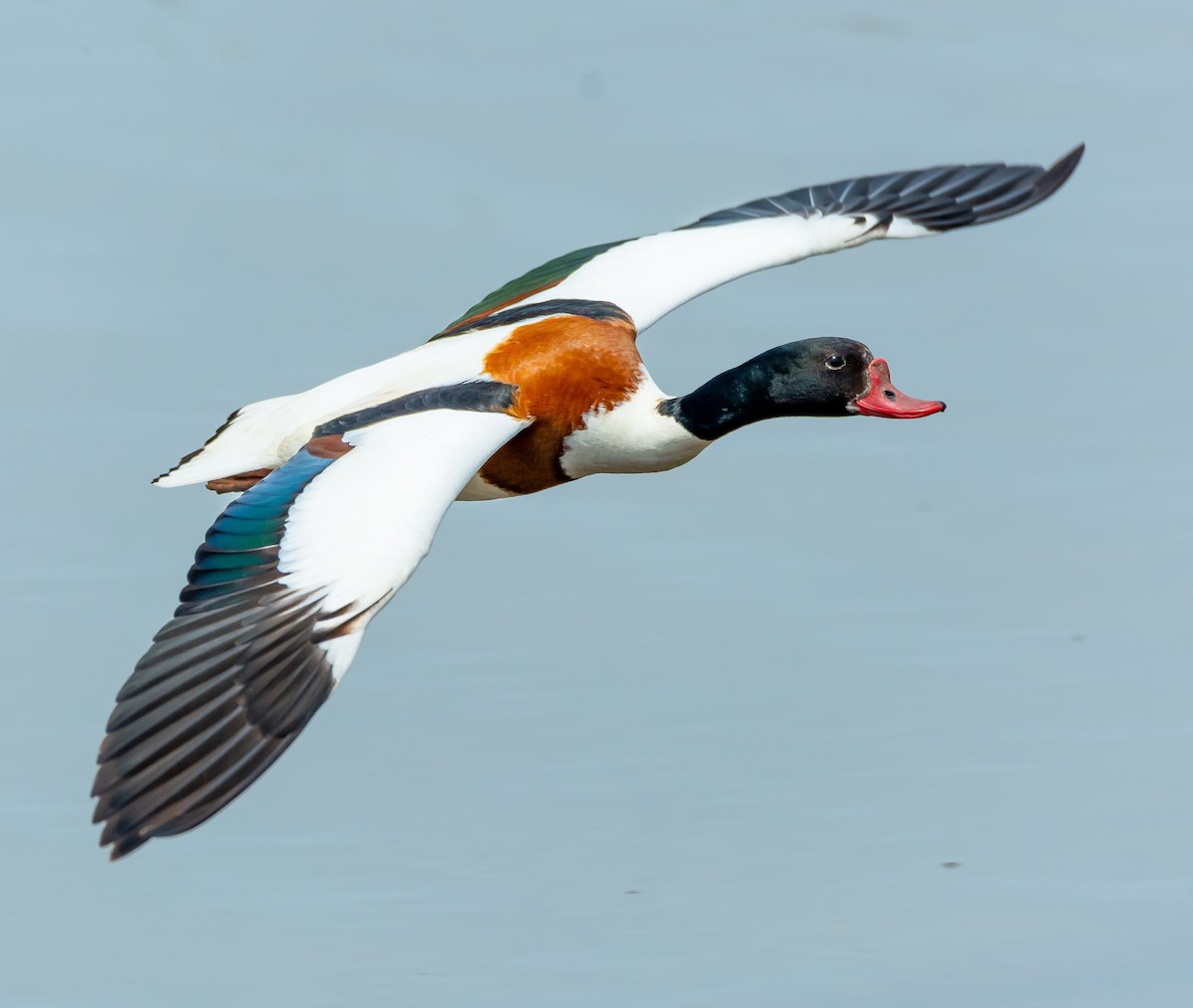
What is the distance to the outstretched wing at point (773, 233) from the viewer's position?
850 centimetres

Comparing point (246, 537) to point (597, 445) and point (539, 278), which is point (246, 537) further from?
point (539, 278)

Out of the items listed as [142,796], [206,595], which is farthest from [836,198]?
[142,796]

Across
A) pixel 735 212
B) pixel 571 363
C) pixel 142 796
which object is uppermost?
pixel 735 212

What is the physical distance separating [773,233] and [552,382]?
1.67 meters

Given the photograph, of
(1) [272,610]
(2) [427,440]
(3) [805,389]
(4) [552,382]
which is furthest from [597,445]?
(1) [272,610]

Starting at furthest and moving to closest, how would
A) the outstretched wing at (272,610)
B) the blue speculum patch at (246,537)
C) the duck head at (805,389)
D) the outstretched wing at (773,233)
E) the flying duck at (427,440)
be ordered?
the outstretched wing at (773,233), the duck head at (805,389), the blue speculum patch at (246,537), the flying duck at (427,440), the outstretched wing at (272,610)

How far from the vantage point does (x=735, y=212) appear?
9.28 metres

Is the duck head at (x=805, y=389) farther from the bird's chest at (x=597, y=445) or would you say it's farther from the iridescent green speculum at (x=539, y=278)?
the iridescent green speculum at (x=539, y=278)

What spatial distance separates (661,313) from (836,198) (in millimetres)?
1348

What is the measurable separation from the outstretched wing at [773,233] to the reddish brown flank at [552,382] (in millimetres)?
501

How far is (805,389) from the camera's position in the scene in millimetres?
7547

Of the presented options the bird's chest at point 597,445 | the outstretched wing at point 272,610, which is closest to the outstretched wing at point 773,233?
the bird's chest at point 597,445

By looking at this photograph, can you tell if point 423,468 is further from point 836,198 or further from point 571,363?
point 836,198

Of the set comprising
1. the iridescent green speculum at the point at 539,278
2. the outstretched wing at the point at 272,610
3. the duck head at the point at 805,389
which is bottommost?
the outstretched wing at the point at 272,610
